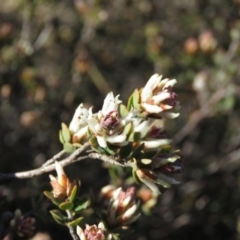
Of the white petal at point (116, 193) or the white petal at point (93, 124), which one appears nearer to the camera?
the white petal at point (93, 124)

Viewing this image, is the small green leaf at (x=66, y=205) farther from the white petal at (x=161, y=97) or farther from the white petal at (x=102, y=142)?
the white petal at (x=161, y=97)

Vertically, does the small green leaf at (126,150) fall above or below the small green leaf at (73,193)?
below

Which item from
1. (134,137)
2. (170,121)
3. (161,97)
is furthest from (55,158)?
(170,121)

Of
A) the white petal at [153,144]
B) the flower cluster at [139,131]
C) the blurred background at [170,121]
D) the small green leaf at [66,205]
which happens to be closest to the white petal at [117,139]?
the flower cluster at [139,131]

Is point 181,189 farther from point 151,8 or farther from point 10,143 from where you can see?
point 151,8

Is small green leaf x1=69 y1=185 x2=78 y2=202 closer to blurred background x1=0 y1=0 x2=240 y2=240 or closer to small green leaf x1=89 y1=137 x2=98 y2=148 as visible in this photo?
small green leaf x1=89 y1=137 x2=98 y2=148

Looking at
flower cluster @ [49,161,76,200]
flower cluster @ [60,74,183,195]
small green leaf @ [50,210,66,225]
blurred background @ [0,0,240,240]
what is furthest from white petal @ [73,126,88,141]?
blurred background @ [0,0,240,240]
